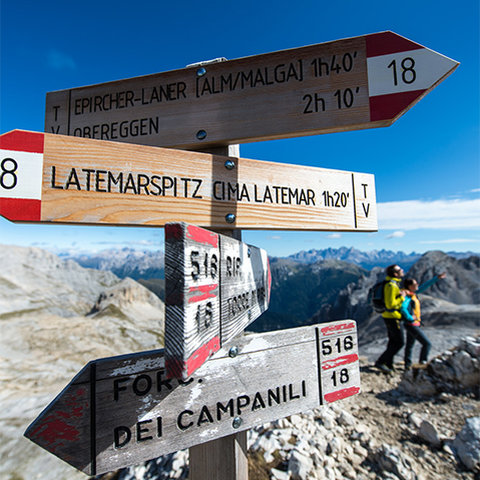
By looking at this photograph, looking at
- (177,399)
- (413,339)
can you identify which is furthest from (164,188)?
(413,339)

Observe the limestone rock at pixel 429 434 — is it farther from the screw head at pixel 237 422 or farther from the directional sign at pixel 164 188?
the screw head at pixel 237 422

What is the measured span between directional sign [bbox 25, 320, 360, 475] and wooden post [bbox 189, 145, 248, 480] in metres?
0.34

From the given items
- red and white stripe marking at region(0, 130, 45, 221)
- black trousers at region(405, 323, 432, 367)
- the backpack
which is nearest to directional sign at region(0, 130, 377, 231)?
red and white stripe marking at region(0, 130, 45, 221)

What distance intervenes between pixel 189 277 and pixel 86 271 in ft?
386

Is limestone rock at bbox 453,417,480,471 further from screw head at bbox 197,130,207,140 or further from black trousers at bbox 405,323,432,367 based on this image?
screw head at bbox 197,130,207,140

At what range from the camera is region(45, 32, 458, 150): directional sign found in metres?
1.73

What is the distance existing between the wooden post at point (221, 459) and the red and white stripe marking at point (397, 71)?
49.8 inches

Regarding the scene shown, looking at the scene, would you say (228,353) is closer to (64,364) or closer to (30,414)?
(30,414)

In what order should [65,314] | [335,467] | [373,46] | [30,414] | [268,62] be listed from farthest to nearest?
[65,314]
[30,414]
[335,467]
[268,62]
[373,46]

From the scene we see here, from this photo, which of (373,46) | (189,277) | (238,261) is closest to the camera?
(189,277)

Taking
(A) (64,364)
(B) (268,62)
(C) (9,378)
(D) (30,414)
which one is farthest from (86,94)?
(A) (64,364)

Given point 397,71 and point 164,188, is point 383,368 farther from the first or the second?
point 164,188

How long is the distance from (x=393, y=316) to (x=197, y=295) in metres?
7.61

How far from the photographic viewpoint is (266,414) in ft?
5.34
